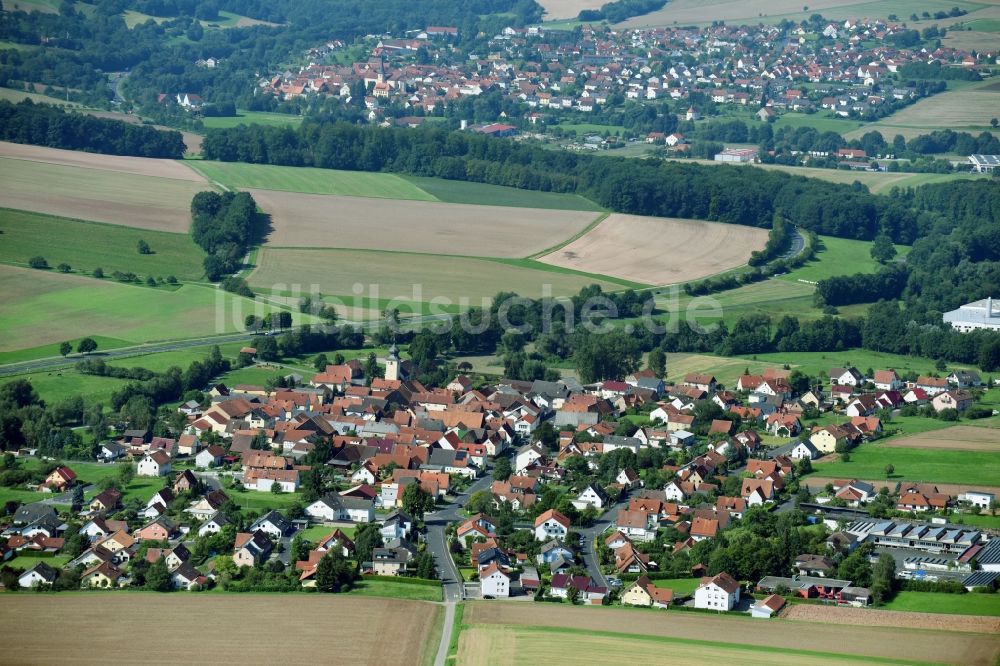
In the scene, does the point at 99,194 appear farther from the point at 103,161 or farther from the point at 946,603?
the point at 946,603

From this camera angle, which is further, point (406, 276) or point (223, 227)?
point (223, 227)

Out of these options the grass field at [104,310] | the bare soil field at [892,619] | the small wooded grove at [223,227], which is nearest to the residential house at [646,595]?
the bare soil field at [892,619]

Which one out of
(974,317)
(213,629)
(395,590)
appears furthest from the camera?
(974,317)

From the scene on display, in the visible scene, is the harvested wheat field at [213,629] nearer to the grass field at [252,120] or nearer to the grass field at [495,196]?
the grass field at [495,196]

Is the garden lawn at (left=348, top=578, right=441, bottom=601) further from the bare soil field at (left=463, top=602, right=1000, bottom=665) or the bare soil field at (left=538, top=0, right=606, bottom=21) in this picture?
the bare soil field at (left=538, top=0, right=606, bottom=21)

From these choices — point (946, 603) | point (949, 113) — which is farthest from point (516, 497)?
point (949, 113)

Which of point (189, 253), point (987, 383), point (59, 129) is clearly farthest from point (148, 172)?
point (987, 383)
